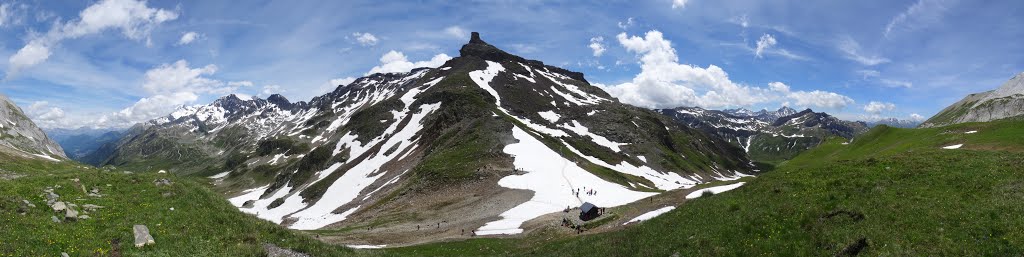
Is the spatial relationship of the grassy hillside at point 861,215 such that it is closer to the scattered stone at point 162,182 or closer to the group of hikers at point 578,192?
the scattered stone at point 162,182

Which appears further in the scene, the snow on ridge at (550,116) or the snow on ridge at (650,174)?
the snow on ridge at (550,116)

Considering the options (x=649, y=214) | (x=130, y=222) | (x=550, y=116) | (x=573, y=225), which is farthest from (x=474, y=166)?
(x=550, y=116)

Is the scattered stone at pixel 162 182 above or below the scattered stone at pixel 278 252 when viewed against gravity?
above

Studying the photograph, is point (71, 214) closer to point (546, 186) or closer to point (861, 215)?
point (861, 215)

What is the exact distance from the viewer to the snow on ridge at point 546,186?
58.2 m

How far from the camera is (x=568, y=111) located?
17850 cm

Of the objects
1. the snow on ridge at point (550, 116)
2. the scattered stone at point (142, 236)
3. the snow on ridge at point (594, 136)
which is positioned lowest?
the scattered stone at point (142, 236)

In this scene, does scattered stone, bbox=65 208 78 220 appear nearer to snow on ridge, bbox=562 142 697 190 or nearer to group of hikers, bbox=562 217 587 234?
group of hikers, bbox=562 217 587 234

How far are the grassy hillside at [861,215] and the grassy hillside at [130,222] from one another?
60.3 feet

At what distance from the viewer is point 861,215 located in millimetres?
22078

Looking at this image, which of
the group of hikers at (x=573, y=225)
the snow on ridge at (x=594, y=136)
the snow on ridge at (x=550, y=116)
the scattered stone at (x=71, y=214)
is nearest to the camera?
the scattered stone at (x=71, y=214)

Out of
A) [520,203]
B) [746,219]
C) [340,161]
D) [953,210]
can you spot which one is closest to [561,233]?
[520,203]

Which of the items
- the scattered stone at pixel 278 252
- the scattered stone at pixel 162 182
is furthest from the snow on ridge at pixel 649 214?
the scattered stone at pixel 162 182

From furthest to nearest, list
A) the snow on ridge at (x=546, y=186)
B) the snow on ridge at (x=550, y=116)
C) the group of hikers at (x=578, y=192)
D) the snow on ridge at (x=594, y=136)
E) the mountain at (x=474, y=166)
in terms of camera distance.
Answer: the snow on ridge at (x=550, y=116), the snow on ridge at (x=594, y=136), the group of hikers at (x=578, y=192), the mountain at (x=474, y=166), the snow on ridge at (x=546, y=186)
